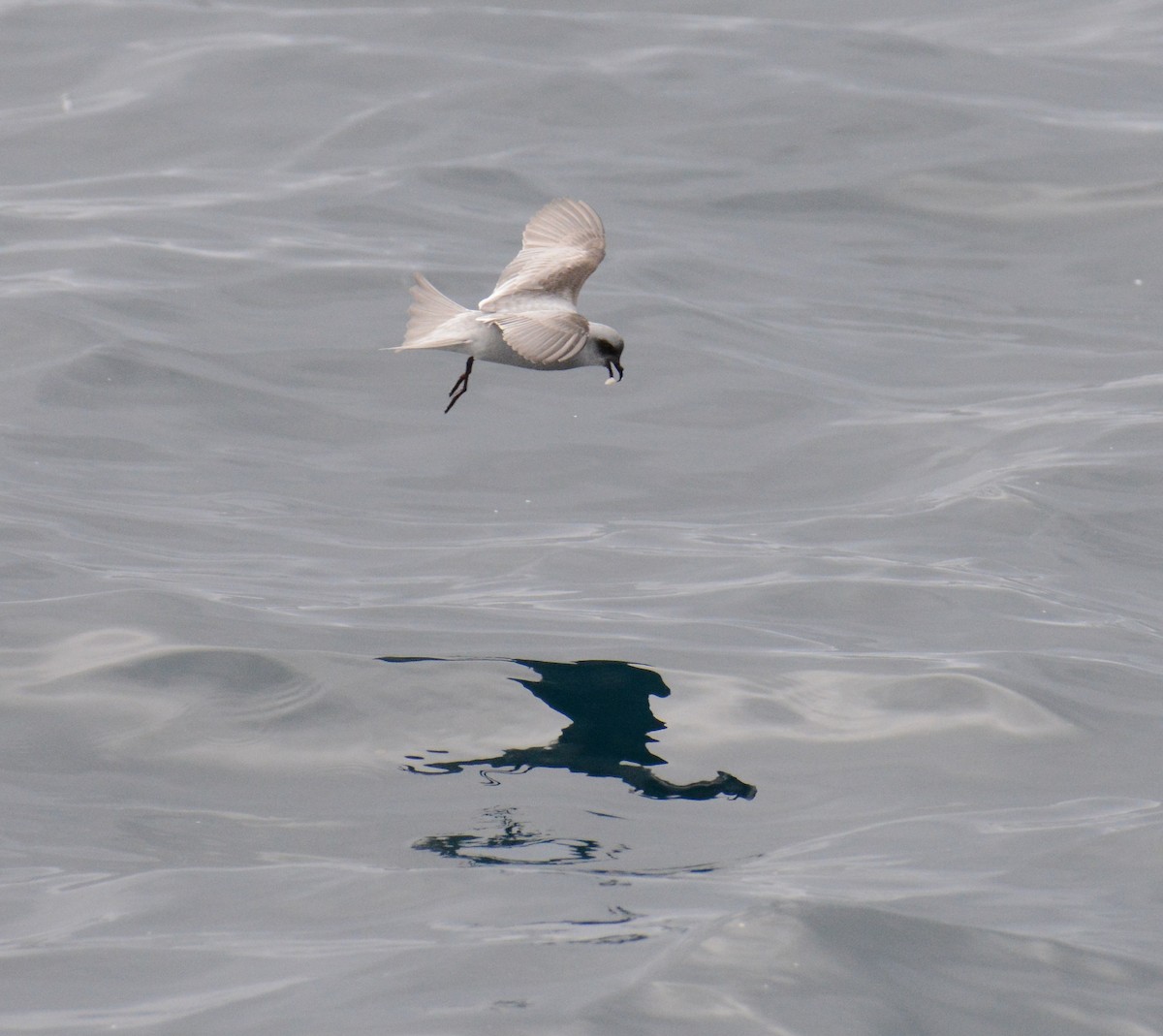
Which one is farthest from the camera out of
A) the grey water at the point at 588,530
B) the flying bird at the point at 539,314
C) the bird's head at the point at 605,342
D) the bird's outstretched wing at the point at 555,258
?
the bird's outstretched wing at the point at 555,258

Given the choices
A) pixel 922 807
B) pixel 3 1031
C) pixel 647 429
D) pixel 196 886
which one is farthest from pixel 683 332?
pixel 3 1031

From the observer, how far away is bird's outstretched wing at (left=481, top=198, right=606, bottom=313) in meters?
8.22

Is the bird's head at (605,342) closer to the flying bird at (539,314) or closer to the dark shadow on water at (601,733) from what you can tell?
the flying bird at (539,314)

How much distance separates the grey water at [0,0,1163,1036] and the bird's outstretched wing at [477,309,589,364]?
61.7 inches

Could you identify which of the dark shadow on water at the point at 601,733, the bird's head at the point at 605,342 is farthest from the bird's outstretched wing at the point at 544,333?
the dark shadow on water at the point at 601,733

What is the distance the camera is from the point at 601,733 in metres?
7.66

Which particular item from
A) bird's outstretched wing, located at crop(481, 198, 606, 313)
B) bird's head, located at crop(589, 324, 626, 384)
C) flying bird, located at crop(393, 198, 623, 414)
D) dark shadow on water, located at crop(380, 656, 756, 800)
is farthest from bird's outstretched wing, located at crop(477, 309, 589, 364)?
dark shadow on water, located at crop(380, 656, 756, 800)

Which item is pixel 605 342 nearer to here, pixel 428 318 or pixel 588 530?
pixel 428 318

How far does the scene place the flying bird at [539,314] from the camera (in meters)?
7.32

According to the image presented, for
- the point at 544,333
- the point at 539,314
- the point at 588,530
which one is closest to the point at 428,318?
the point at 539,314

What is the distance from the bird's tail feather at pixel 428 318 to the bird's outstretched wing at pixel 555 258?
7.6 inches

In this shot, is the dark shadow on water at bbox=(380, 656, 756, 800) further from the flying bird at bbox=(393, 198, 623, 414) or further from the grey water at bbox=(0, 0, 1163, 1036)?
the flying bird at bbox=(393, 198, 623, 414)

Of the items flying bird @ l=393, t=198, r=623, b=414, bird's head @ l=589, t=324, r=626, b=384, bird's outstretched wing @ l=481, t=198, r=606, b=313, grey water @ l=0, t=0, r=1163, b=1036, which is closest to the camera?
grey water @ l=0, t=0, r=1163, b=1036

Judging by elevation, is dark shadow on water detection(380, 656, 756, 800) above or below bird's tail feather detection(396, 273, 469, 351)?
below
